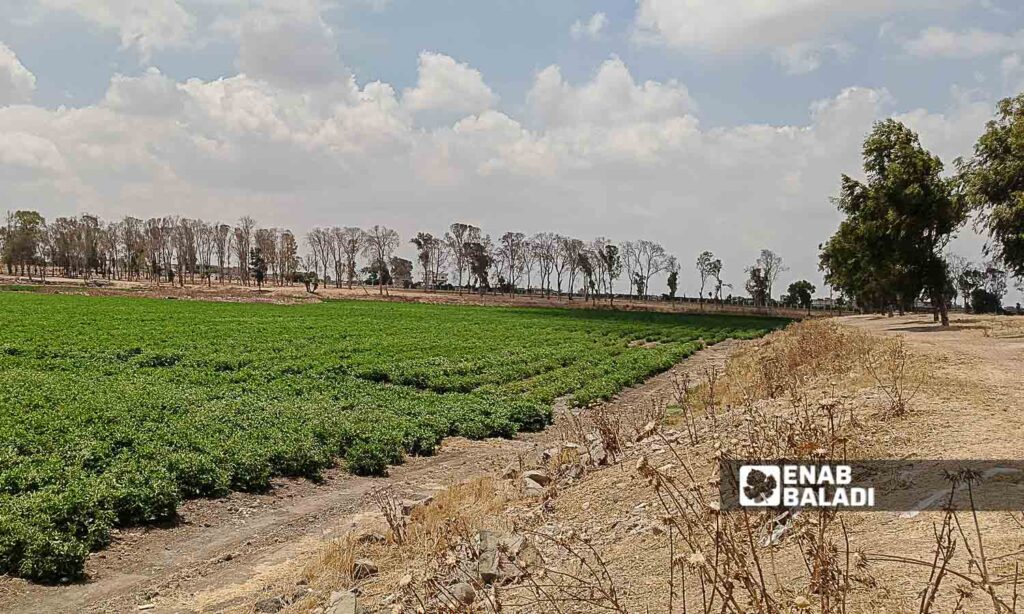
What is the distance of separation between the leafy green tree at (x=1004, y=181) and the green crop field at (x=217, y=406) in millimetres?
14458

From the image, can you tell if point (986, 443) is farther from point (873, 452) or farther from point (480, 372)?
point (480, 372)

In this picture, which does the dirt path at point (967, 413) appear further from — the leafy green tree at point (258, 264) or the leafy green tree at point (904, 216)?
the leafy green tree at point (258, 264)

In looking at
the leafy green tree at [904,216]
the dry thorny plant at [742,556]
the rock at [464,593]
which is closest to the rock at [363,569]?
the dry thorny plant at [742,556]

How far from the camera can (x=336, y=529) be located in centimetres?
1103

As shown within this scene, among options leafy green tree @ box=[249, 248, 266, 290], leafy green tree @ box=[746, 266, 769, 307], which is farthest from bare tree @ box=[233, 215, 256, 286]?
leafy green tree @ box=[746, 266, 769, 307]

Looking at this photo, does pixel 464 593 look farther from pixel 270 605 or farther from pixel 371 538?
pixel 371 538

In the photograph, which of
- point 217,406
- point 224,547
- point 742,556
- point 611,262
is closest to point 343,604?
point 742,556

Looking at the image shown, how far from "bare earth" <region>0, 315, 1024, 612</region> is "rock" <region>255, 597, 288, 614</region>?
13.1 inches

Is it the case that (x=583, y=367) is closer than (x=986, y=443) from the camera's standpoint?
No

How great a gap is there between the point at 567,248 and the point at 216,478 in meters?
137

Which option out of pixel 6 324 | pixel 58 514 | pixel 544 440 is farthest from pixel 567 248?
pixel 58 514

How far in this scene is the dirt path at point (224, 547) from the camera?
8.38 m

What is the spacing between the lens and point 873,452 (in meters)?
7.83

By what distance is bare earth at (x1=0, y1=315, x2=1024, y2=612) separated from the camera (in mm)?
6160
